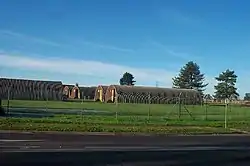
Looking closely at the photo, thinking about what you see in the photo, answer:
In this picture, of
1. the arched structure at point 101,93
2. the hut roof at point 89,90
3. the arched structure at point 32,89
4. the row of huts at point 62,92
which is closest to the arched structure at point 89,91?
the hut roof at point 89,90

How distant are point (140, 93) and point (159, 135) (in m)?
71.7

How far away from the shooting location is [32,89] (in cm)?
7900

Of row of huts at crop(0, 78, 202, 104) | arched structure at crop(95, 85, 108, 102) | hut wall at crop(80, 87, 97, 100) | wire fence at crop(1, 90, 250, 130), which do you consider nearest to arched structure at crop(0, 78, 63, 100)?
row of huts at crop(0, 78, 202, 104)

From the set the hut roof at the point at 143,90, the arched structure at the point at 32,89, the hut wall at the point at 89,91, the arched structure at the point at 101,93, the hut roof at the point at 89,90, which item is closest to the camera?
the arched structure at the point at 32,89

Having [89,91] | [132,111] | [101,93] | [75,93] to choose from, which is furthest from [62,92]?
[132,111]

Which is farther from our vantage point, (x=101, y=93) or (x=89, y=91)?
(x=89, y=91)

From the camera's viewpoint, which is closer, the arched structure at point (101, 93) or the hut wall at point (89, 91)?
the arched structure at point (101, 93)

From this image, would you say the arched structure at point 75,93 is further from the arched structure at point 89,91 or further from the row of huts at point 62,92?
the row of huts at point 62,92

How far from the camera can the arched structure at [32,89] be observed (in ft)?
252

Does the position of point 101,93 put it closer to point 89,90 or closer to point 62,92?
point 62,92

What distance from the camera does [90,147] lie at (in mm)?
15281

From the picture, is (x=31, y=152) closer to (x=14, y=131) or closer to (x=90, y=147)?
(x=90, y=147)

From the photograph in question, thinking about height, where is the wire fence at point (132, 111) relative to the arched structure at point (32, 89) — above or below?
below

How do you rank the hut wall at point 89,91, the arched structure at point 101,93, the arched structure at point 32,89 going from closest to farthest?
the arched structure at point 32,89, the arched structure at point 101,93, the hut wall at point 89,91
